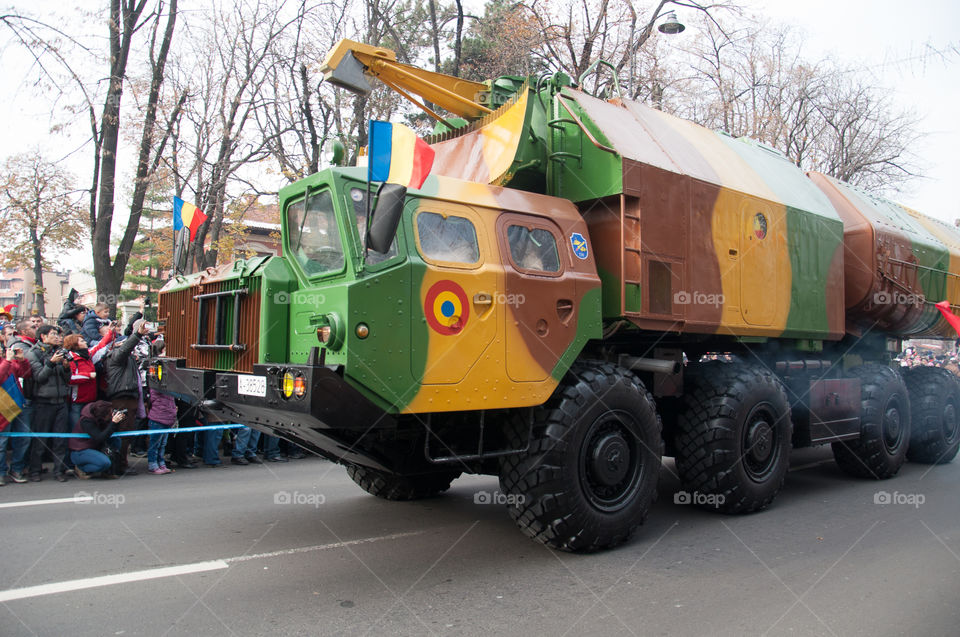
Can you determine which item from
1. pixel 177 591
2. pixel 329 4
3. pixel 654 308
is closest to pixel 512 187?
pixel 654 308

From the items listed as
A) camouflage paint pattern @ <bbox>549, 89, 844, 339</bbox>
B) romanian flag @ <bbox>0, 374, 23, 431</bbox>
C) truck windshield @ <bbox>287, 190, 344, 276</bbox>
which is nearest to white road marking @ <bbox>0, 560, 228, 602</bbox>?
truck windshield @ <bbox>287, 190, 344, 276</bbox>

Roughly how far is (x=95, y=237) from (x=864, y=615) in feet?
49.9

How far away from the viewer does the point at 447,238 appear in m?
5.06

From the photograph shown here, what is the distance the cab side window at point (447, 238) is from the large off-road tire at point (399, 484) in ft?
8.78

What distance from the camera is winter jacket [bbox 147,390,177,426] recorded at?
932 centimetres

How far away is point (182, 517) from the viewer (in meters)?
6.56

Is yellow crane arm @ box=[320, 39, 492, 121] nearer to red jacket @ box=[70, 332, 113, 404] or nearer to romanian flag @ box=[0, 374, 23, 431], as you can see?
red jacket @ box=[70, 332, 113, 404]

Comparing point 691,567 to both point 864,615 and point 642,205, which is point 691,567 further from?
point 642,205

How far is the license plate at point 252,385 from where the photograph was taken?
15.2 feet

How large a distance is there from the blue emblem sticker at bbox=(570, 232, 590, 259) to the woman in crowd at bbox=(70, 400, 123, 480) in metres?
6.33

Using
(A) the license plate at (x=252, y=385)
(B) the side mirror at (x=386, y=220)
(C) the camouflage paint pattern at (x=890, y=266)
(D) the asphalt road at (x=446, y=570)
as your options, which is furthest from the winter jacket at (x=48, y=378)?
(C) the camouflage paint pattern at (x=890, y=266)

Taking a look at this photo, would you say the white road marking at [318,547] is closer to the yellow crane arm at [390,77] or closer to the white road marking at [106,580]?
the white road marking at [106,580]

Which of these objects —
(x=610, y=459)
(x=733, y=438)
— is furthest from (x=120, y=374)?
(x=733, y=438)

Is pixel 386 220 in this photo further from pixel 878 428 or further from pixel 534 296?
pixel 878 428
